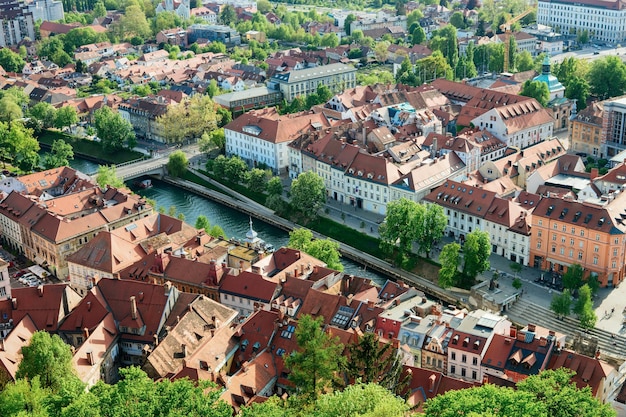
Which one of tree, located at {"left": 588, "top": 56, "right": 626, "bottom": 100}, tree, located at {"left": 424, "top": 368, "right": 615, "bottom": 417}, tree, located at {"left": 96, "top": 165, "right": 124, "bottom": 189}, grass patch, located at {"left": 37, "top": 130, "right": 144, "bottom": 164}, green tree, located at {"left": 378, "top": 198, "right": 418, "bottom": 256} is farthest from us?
tree, located at {"left": 588, "top": 56, "right": 626, "bottom": 100}

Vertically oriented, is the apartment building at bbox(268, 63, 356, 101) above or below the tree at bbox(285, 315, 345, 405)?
below

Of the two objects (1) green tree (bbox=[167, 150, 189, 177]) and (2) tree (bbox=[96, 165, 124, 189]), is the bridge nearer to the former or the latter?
(1) green tree (bbox=[167, 150, 189, 177])

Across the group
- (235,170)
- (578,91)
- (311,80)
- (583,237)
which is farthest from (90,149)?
(583,237)

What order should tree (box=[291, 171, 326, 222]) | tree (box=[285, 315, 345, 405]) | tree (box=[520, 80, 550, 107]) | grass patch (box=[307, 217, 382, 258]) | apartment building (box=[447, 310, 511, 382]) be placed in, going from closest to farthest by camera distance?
tree (box=[285, 315, 345, 405]) → apartment building (box=[447, 310, 511, 382]) → grass patch (box=[307, 217, 382, 258]) → tree (box=[291, 171, 326, 222]) → tree (box=[520, 80, 550, 107])

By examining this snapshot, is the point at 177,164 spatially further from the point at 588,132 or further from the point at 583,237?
the point at 583,237

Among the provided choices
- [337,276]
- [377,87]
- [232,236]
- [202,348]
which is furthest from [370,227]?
[377,87]

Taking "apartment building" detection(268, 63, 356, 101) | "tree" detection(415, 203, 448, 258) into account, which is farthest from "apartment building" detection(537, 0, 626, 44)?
"tree" detection(415, 203, 448, 258)

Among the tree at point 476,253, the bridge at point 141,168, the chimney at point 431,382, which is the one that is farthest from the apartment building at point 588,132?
the chimney at point 431,382
